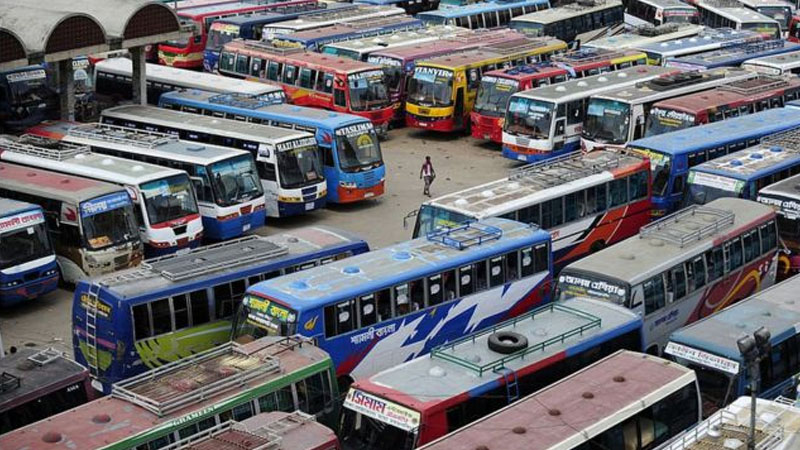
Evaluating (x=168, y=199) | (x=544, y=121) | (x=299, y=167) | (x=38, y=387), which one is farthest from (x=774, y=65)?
(x=38, y=387)

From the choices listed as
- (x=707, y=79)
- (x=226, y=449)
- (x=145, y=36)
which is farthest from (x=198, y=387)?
(x=707, y=79)

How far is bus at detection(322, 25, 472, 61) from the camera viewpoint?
43.8m

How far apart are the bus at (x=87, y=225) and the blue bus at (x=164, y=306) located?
13.7ft

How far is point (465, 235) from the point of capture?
23938 millimetres

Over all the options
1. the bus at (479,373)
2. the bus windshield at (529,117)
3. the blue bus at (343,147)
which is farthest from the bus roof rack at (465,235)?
the bus windshield at (529,117)

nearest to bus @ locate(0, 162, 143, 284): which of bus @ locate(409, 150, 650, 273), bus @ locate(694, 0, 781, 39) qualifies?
bus @ locate(409, 150, 650, 273)

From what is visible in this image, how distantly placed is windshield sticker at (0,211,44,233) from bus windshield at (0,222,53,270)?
67 millimetres

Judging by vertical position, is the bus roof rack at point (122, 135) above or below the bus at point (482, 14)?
above

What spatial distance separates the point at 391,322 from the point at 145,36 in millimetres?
18492

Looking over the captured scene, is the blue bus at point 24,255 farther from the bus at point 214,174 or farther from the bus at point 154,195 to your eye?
the bus at point 214,174

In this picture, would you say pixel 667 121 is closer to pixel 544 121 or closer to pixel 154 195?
pixel 544 121

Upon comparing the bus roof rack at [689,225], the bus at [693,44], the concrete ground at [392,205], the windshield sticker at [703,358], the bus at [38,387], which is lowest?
the concrete ground at [392,205]

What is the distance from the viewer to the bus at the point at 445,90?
40344 millimetres

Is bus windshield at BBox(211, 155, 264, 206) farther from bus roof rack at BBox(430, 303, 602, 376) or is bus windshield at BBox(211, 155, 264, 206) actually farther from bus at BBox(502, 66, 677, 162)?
bus roof rack at BBox(430, 303, 602, 376)
